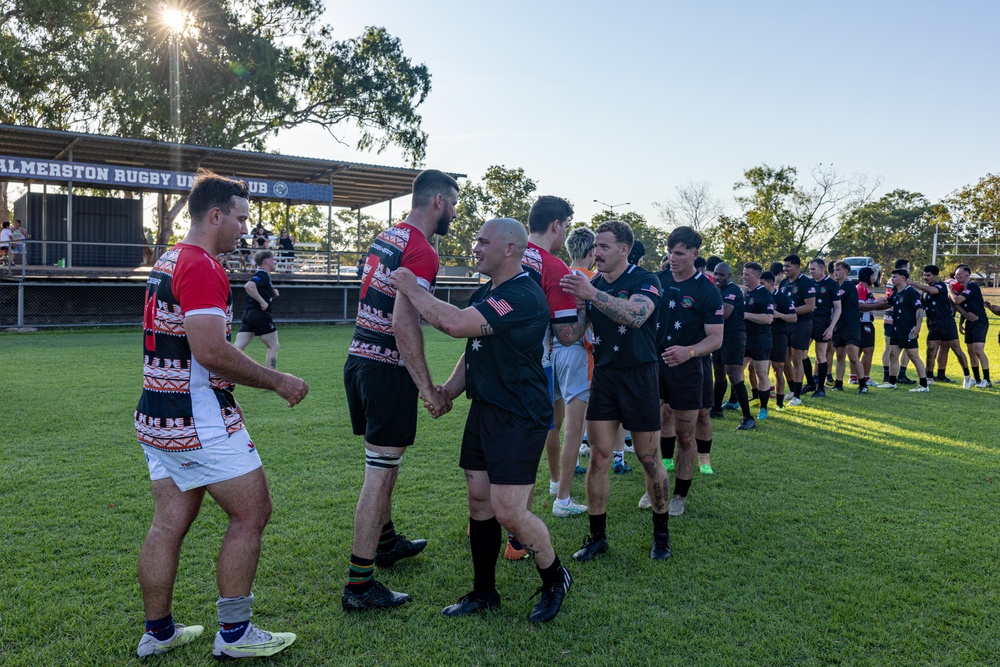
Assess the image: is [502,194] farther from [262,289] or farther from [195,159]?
[262,289]

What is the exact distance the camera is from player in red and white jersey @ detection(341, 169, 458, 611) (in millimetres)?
3580

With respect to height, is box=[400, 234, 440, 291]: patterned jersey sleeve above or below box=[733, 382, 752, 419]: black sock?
above

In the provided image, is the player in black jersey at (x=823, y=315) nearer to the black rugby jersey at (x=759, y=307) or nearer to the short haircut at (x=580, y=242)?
the black rugby jersey at (x=759, y=307)

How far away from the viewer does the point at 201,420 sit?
2887mm

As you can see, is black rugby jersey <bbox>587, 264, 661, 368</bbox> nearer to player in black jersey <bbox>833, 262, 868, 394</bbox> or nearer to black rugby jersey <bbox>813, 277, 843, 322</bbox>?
black rugby jersey <bbox>813, 277, 843, 322</bbox>

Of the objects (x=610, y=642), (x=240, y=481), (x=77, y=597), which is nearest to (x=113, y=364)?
(x=77, y=597)

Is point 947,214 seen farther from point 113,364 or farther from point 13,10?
point 13,10

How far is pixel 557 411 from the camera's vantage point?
5770 mm

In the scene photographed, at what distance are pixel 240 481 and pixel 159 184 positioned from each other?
2120cm

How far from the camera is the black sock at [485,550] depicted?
359 cm

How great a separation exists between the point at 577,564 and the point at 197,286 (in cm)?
282

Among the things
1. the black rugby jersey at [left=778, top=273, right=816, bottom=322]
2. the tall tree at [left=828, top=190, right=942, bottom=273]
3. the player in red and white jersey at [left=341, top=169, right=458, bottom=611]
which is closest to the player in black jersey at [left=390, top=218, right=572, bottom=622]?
the player in red and white jersey at [left=341, top=169, right=458, bottom=611]

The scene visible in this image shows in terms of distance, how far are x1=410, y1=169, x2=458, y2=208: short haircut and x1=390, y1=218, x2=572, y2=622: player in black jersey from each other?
1.23ft

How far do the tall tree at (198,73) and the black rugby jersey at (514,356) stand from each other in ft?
88.3
